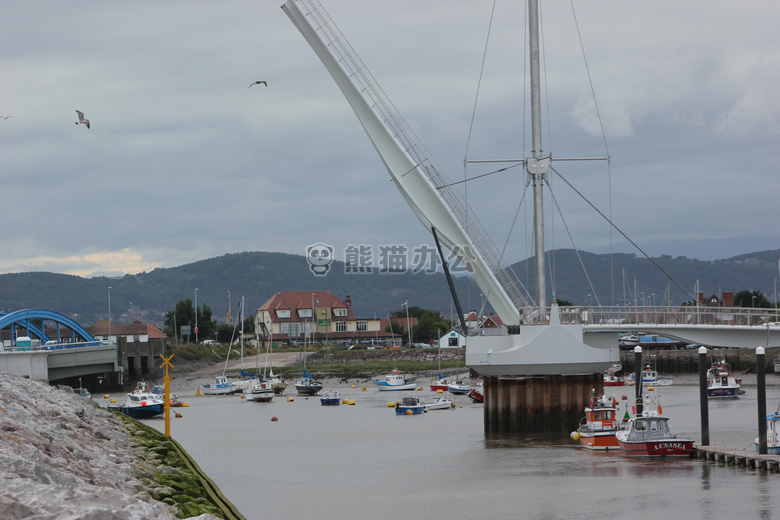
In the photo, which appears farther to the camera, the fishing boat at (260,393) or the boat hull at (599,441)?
the fishing boat at (260,393)

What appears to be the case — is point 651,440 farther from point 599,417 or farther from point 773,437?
point 773,437

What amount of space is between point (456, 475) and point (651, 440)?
25.8ft

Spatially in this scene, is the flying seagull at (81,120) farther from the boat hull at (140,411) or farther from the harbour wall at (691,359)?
the harbour wall at (691,359)

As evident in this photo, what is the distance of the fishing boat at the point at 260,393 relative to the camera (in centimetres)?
8581

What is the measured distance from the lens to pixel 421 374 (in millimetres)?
107125

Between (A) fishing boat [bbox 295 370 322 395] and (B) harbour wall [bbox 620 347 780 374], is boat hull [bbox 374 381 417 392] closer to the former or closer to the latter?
(A) fishing boat [bbox 295 370 322 395]

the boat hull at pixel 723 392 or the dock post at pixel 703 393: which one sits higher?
the dock post at pixel 703 393

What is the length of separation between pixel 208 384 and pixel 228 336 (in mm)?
45705

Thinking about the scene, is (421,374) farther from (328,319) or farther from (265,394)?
(328,319)

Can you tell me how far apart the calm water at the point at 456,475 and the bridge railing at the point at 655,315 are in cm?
496

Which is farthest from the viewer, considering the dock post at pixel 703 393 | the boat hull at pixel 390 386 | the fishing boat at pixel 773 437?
the boat hull at pixel 390 386

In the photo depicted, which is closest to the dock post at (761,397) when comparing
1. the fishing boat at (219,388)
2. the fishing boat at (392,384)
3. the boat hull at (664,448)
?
the boat hull at (664,448)

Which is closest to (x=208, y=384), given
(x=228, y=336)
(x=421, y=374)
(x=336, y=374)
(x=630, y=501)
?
(x=336, y=374)

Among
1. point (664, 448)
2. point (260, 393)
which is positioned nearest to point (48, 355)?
point (260, 393)
